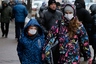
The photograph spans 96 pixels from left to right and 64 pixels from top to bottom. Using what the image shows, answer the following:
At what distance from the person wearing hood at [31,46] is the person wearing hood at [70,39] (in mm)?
149

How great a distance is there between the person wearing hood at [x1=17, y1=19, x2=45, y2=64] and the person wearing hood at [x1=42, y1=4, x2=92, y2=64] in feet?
0.49

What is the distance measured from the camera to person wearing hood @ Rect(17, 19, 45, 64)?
16.2 ft

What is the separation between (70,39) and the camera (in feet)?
15.4

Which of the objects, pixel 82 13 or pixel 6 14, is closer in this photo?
pixel 82 13

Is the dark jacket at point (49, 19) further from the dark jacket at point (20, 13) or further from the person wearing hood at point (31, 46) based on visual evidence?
the dark jacket at point (20, 13)

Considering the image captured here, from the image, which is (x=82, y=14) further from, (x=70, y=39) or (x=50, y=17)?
(x=70, y=39)

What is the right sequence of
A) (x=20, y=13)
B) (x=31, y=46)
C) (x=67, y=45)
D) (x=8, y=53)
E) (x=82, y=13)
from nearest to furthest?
(x=67, y=45), (x=31, y=46), (x=82, y=13), (x=8, y=53), (x=20, y=13)

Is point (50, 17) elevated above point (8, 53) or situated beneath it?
Answer: elevated above

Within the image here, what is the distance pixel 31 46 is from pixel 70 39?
68 centimetres

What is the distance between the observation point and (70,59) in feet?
15.3

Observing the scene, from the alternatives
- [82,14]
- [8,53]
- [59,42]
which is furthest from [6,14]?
[59,42]

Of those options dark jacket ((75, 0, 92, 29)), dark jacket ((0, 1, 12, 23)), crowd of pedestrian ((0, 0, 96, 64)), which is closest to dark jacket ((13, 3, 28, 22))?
dark jacket ((0, 1, 12, 23))

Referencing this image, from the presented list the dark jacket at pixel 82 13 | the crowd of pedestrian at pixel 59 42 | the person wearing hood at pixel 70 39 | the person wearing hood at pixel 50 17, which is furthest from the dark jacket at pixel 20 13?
the person wearing hood at pixel 70 39

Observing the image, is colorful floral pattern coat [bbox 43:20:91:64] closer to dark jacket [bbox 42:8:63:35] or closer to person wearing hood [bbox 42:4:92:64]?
person wearing hood [bbox 42:4:92:64]
